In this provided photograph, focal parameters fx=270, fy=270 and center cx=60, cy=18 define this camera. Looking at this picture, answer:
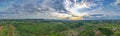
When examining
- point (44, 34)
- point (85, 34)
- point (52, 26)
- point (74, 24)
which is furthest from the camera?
point (52, 26)

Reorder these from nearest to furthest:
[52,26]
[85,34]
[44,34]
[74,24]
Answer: [85,34] → [44,34] → [74,24] → [52,26]

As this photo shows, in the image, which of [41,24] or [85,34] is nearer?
[85,34]

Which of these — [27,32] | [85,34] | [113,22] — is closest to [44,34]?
[27,32]

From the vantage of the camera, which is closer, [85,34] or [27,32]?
[85,34]

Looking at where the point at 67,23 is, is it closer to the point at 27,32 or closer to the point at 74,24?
the point at 74,24

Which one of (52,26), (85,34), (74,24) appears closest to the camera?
(85,34)

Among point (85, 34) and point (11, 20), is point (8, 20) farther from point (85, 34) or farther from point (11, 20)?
point (85, 34)

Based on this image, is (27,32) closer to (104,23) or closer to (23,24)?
(23,24)

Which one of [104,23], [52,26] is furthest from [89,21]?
[52,26]

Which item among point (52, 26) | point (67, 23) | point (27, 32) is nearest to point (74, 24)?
point (67, 23)
